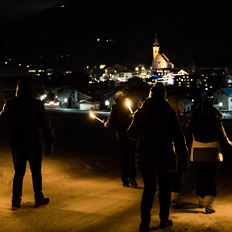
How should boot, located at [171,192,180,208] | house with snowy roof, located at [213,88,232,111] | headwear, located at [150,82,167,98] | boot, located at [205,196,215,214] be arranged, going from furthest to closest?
house with snowy roof, located at [213,88,232,111], boot, located at [171,192,180,208], boot, located at [205,196,215,214], headwear, located at [150,82,167,98]

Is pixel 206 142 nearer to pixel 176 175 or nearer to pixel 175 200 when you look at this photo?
pixel 176 175

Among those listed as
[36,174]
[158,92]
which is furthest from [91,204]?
[158,92]

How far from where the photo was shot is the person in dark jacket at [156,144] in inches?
235

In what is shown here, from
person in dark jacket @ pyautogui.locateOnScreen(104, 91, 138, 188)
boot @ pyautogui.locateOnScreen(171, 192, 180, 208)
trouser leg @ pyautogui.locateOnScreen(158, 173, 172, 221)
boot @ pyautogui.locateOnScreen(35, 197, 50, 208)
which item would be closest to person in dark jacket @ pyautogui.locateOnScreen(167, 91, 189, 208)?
boot @ pyautogui.locateOnScreen(171, 192, 180, 208)

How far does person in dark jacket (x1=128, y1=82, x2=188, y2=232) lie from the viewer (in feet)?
19.6

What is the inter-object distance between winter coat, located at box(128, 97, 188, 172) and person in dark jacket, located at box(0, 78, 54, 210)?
1873 millimetres

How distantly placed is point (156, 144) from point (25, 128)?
2.24 m

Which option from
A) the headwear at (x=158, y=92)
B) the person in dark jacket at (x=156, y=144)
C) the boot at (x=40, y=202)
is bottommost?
the boot at (x=40, y=202)

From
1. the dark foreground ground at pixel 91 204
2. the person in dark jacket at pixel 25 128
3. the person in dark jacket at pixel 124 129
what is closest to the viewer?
the dark foreground ground at pixel 91 204

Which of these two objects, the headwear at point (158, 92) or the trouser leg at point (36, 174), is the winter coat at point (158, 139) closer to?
the headwear at point (158, 92)

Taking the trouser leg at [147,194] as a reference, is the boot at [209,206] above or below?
below

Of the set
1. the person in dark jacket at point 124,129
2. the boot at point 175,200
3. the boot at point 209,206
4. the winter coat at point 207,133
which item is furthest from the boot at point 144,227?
the person in dark jacket at point 124,129

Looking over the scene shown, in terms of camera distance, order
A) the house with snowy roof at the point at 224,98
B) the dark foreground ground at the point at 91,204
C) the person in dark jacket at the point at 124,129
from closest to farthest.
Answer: the dark foreground ground at the point at 91,204
the person in dark jacket at the point at 124,129
the house with snowy roof at the point at 224,98

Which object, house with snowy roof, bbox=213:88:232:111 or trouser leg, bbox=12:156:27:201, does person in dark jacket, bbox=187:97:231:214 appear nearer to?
trouser leg, bbox=12:156:27:201
